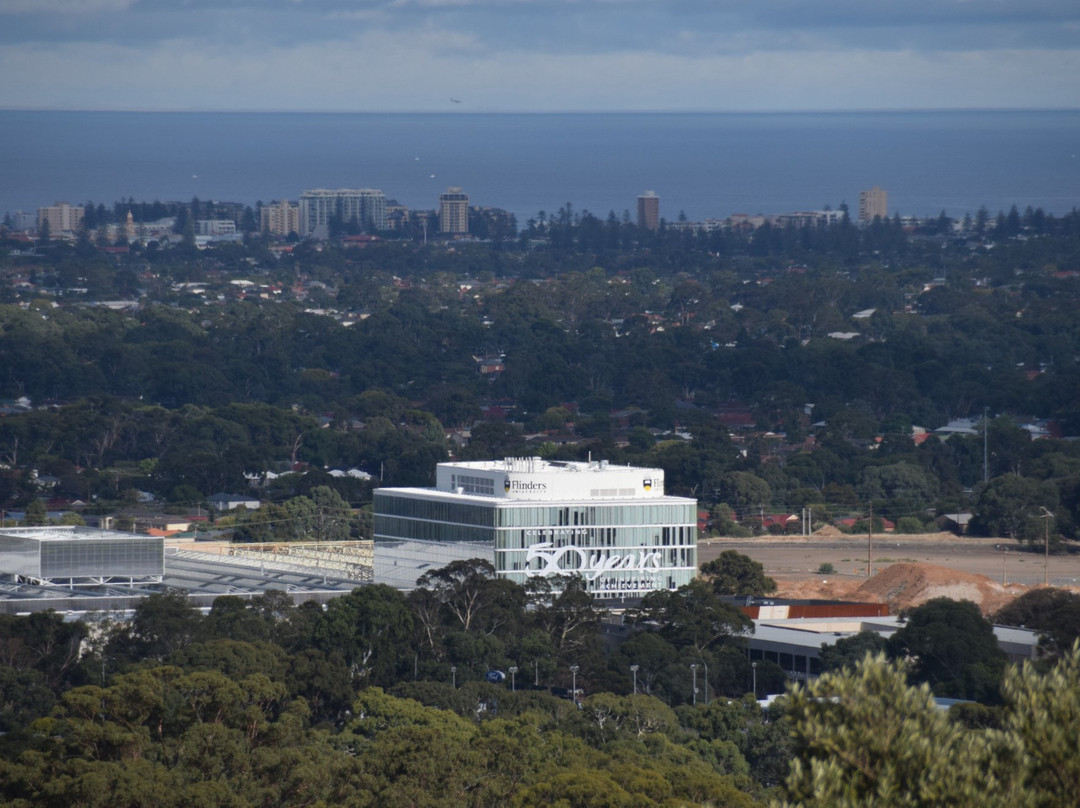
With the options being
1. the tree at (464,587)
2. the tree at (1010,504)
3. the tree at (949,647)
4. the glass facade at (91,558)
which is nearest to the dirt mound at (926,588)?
the tree at (949,647)

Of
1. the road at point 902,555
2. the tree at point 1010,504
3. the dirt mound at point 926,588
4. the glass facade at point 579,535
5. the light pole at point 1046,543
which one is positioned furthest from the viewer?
the tree at point 1010,504

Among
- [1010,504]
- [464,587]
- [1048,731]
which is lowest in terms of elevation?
[464,587]

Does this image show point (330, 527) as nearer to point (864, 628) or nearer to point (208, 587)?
point (208, 587)

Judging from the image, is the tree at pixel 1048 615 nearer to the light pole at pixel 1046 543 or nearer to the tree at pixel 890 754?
the light pole at pixel 1046 543

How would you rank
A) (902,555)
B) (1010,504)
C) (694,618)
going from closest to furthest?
(694,618)
(902,555)
(1010,504)

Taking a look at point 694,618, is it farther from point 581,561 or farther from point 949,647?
point 581,561

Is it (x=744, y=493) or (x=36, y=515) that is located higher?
(x=744, y=493)

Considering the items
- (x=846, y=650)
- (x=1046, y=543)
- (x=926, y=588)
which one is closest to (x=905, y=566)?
(x=926, y=588)
